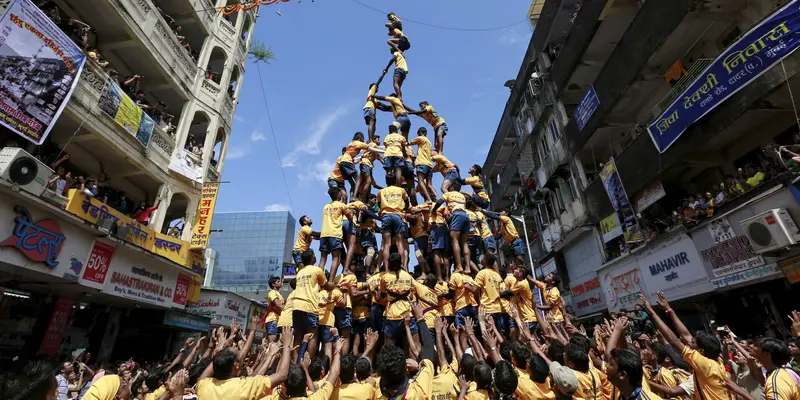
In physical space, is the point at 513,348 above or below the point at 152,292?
below

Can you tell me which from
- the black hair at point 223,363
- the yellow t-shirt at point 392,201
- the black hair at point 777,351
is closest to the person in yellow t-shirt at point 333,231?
the yellow t-shirt at point 392,201

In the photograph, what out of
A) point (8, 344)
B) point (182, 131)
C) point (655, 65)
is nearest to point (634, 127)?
point (655, 65)

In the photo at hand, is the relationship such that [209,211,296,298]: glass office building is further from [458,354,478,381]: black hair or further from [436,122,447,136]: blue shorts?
[458,354,478,381]: black hair

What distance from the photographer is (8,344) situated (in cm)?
1089

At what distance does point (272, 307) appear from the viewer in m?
8.27

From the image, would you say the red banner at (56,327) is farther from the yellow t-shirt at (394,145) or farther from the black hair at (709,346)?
the black hair at (709,346)

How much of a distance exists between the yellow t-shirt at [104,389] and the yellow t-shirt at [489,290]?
5657 millimetres

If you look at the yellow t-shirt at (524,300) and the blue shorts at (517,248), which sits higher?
the blue shorts at (517,248)

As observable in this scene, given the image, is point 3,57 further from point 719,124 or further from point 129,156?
point 719,124

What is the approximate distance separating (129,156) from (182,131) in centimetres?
363

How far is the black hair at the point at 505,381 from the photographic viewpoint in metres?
3.25

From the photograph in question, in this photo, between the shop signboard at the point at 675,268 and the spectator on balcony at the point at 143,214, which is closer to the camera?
the shop signboard at the point at 675,268

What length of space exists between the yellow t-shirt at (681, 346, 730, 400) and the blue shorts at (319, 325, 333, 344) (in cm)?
518

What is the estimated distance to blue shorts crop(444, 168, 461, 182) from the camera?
10.5m
